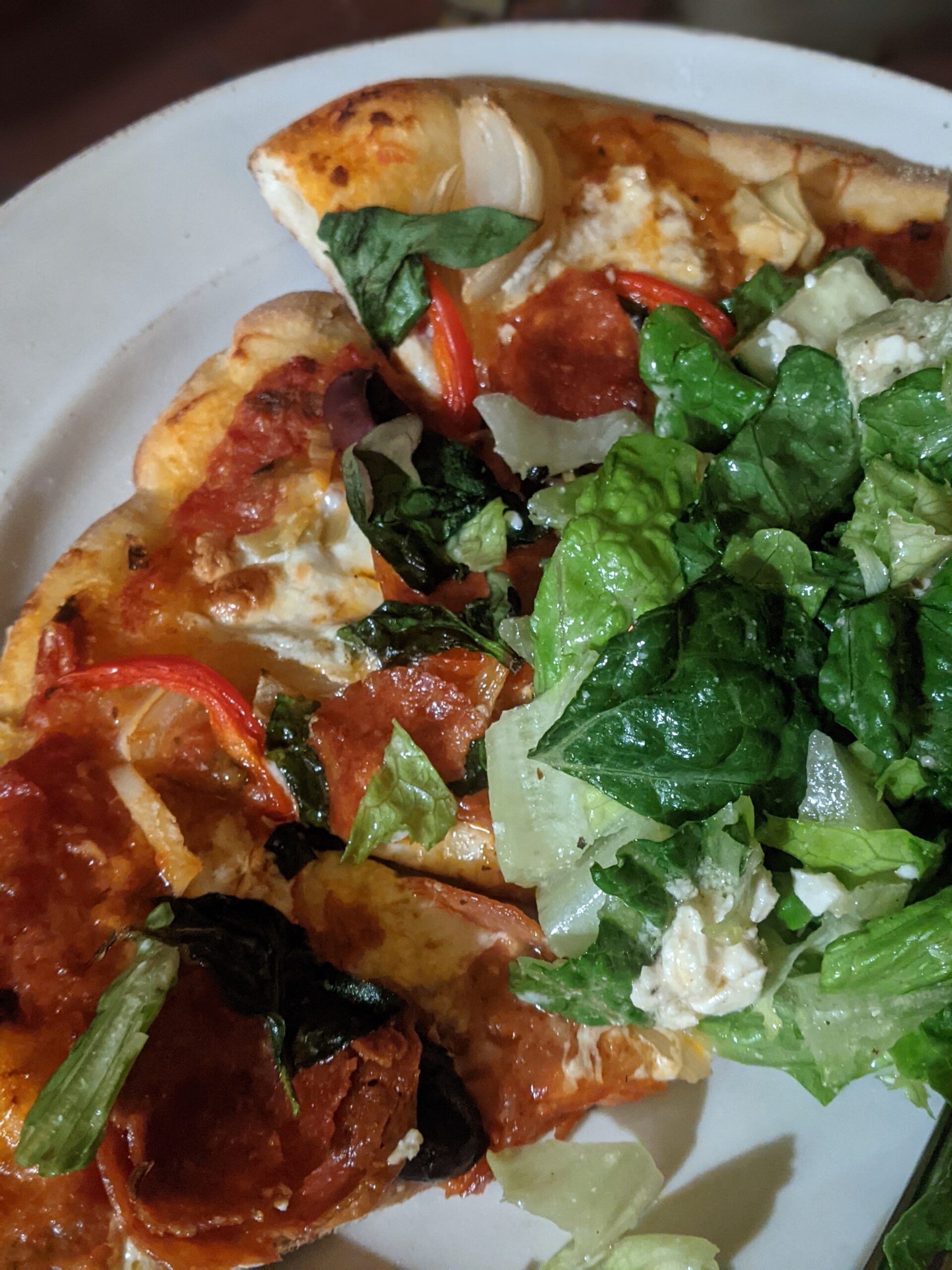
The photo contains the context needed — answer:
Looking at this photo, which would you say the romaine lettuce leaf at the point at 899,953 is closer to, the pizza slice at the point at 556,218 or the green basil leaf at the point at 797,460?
the green basil leaf at the point at 797,460

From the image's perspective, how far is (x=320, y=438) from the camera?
2559 mm

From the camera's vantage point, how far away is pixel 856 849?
6.45 feet

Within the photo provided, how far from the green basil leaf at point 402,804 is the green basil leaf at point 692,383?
44.5 inches

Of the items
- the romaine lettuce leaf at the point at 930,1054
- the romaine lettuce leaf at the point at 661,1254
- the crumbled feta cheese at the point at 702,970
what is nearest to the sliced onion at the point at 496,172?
the crumbled feta cheese at the point at 702,970

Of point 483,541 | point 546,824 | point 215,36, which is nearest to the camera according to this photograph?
point 546,824

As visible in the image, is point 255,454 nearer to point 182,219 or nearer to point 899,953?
point 182,219

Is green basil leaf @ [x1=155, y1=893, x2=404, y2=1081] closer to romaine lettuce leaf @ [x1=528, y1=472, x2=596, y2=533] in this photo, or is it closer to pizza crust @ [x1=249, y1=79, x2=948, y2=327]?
romaine lettuce leaf @ [x1=528, y1=472, x2=596, y2=533]

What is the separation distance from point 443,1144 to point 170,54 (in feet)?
17.3

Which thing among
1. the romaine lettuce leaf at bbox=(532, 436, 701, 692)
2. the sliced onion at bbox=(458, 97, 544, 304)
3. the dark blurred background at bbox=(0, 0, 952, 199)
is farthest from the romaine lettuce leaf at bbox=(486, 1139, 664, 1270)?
the dark blurred background at bbox=(0, 0, 952, 199)

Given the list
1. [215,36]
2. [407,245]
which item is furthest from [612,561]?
[215,36]

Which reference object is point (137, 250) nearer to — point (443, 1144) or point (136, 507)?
point (136, 507)

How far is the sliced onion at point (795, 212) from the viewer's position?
108 inches

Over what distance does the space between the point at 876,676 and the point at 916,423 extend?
0.62 meters

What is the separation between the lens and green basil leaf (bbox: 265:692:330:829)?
2.30 meters
